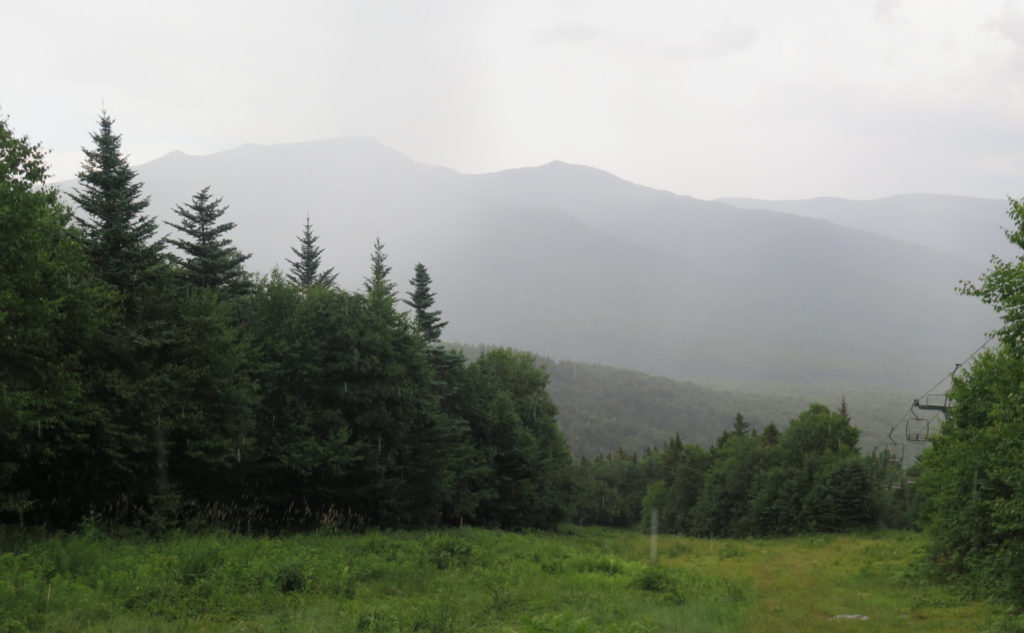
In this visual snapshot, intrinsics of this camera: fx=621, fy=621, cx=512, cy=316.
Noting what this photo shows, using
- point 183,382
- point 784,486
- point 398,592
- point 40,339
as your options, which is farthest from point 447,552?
point 784,486

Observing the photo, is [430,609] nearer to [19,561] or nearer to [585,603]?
[585,603]

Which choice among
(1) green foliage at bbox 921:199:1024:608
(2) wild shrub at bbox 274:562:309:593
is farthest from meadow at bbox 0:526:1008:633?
(1) green foliage at bbox 921:199:1024:608

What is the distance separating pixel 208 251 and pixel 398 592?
23.4 m

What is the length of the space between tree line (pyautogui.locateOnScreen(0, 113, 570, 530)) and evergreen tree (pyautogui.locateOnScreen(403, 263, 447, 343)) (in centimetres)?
706

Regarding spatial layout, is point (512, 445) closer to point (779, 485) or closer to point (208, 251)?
point (208, 251)

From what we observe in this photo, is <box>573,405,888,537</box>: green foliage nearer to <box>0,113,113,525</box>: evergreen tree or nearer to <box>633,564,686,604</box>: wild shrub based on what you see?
<box>633,564,686,604</box>: wild shrub

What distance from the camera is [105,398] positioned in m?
18.0

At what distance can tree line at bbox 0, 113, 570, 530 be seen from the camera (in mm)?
15656

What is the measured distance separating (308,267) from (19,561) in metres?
35.3

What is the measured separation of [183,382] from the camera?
1925 centimetres

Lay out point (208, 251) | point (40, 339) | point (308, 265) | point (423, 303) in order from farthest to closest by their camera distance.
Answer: point (308, 265) → point (423, 303) → point (208, 251) → point (40, 339)

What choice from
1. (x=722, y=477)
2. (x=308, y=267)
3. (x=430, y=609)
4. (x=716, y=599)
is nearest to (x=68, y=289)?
(x=430, y=609)

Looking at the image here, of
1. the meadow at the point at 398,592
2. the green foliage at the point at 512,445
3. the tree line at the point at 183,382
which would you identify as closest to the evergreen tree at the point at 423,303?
the green foliage at the point at 512,445

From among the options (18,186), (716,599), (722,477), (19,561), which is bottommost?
(722,477)
